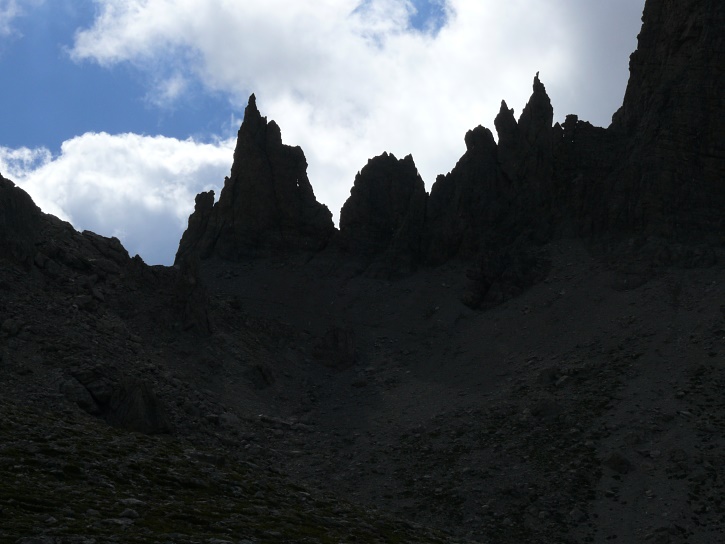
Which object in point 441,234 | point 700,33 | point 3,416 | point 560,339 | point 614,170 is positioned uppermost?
point 700,33

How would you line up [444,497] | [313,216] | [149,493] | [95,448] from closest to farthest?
[149,493], [95,448], [444,497], [313,216]

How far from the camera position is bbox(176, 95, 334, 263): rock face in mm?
106000

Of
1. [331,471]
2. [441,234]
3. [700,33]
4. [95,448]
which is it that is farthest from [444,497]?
[700,33]

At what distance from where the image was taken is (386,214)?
108312mm

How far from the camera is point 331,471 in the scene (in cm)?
6284

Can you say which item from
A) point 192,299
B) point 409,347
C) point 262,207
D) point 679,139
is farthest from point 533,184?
point 192,299

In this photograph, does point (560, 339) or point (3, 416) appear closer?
point (3, 416)

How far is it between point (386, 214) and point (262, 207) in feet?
46.8

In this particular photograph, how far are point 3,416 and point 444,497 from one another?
2683cm

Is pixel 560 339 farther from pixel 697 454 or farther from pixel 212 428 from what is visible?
pixel 212 428

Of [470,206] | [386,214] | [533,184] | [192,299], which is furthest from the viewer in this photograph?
[386,214]

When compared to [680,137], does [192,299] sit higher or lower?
lower

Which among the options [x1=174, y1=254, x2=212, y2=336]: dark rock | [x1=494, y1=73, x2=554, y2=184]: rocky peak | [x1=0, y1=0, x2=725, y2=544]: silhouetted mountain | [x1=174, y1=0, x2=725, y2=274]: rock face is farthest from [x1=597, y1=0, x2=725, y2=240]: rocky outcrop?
[x1=174, y1=254, x2=212, y2=336]: dark rock

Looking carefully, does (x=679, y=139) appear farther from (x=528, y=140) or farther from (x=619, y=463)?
(x=619, y=463)
